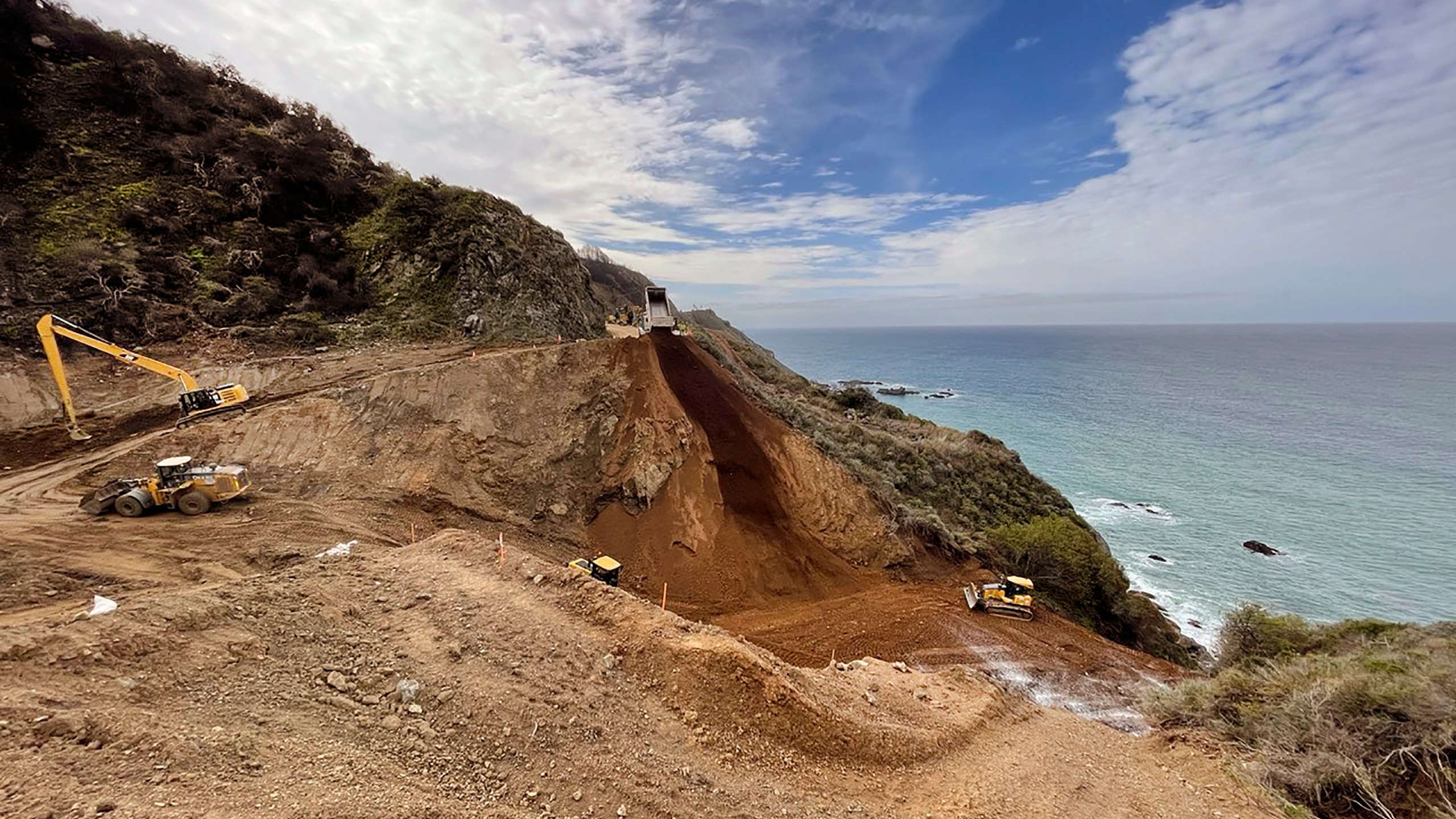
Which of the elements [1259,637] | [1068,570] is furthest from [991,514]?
[1259,637]

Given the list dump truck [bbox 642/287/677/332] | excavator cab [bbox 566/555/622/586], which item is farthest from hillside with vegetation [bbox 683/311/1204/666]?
excavator cab [bbox 566/555/622/586]

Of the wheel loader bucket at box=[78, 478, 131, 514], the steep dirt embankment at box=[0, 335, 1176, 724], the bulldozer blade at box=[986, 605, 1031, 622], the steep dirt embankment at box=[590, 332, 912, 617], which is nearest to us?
the steep dirt embankment at box=[0, 335, 1176, 724]

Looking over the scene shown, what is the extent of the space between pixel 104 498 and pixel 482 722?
1188 centimetres

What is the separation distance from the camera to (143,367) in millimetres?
16109

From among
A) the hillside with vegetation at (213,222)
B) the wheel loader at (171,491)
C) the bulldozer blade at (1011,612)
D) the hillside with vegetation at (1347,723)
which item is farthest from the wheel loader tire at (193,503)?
the hillside with vegetation at (1347,723)

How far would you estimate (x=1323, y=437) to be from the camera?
5403 cm

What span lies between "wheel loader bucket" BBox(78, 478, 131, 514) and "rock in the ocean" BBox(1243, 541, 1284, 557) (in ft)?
157

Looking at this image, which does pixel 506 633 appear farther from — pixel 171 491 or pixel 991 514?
pixel 991 514

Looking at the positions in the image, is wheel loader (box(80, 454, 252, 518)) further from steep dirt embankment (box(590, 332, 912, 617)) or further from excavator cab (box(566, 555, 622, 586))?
steep dirt embankment (box(590, 332, 912, 617))

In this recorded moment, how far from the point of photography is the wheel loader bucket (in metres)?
12.1

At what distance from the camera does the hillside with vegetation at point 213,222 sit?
2003 cm

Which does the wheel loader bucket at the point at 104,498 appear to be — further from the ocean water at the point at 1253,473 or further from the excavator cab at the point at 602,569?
the ocean water at the point at 1253,473

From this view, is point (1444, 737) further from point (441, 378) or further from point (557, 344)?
point (557, 344)

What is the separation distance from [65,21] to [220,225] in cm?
1444
